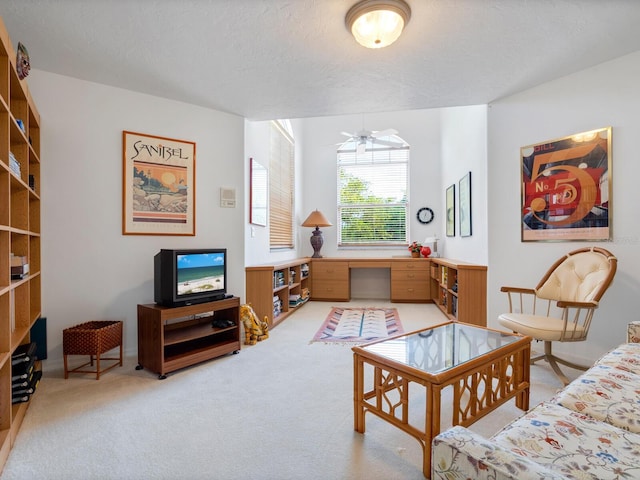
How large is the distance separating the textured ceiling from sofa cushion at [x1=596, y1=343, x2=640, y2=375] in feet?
6.38

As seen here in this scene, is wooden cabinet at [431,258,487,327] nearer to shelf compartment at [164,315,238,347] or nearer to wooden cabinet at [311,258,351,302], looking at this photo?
wooden cabinet at [311,258,351,302]

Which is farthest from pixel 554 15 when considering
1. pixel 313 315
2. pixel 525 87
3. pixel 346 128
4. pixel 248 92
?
pixel 346 128

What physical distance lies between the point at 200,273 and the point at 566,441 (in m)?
2.48

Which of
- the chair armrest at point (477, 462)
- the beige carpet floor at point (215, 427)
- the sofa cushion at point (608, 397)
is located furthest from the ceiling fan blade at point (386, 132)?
the chair armrest at point (477, 462)

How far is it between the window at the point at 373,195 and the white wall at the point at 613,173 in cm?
276

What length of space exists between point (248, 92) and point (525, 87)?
2489 millimetres

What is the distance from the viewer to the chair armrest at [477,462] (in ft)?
2.31

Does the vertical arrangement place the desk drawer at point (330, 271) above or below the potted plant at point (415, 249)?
below

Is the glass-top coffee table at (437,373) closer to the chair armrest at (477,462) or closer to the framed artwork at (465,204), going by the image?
the chair armrest at (477,462)

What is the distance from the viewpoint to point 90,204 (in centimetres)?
266

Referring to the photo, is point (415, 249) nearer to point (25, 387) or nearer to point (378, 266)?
point (378, 266)

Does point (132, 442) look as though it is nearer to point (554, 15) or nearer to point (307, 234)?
point (554, 15)

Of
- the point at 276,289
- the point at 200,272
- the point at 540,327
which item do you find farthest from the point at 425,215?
the point at 200,272

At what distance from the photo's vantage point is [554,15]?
190 centimetres
